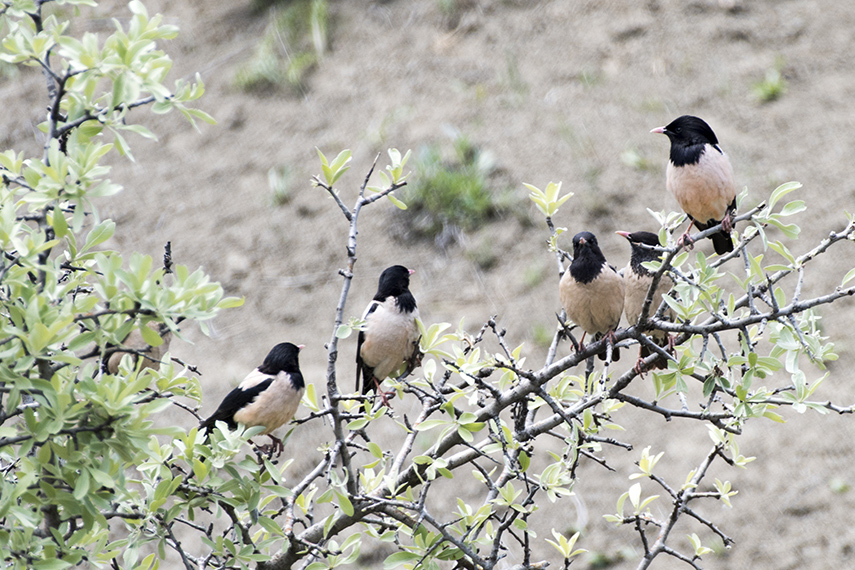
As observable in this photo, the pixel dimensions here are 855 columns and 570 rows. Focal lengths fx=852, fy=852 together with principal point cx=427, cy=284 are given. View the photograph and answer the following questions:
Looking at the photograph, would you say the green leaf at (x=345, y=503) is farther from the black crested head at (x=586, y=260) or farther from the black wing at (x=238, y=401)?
the black crested head at (x=586, y=260)

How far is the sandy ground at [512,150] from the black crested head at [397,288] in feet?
9.01

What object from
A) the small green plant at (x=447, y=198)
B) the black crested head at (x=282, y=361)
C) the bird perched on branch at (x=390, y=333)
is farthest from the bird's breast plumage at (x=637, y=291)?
the small green plant at (x=447, y=198)

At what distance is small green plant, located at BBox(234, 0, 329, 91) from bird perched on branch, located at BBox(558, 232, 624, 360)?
6.40 metres

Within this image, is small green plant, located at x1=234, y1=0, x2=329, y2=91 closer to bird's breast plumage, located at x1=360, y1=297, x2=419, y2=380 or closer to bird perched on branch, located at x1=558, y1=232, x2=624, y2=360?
bird's breast plumage, located at x1=360, y1=297, x2=419, y2=380

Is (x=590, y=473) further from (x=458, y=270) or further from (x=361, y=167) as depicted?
(x=361, y=167)

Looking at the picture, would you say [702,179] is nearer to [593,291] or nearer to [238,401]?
[593,291]

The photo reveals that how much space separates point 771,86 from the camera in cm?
769

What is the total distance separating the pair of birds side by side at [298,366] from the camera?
337 cm

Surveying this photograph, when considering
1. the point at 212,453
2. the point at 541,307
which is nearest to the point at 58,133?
the point at 212,453

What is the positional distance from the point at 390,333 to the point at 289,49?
6566 mm

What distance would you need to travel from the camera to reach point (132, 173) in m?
8.86

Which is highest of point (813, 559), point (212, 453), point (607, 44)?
point (212, 453)

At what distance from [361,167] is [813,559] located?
5.07 meters

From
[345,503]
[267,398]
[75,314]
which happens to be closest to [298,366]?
[267,398]
